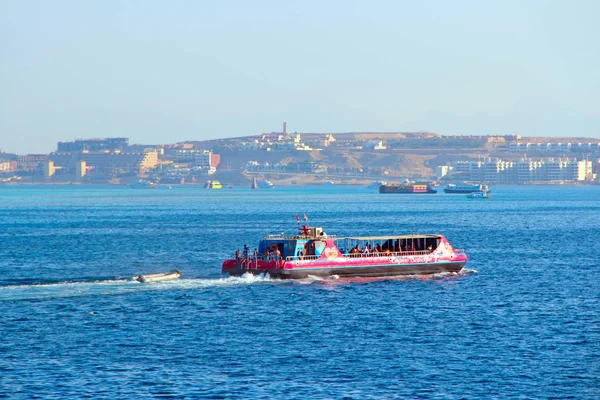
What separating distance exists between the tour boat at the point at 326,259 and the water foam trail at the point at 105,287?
1.20 metres

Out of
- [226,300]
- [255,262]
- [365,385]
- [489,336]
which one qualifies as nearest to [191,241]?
[255,262]

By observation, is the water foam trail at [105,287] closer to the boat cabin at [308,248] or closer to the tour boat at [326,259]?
the tour boat at [326,259]

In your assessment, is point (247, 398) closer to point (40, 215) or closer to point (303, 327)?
point (303, 327)

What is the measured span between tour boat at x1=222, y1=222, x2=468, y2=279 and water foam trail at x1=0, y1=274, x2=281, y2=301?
47.4 inches

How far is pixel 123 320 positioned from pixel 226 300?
7904 mm

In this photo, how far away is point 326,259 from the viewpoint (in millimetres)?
65125

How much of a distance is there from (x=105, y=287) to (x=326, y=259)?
13.1 m

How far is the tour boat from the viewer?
2542 inches

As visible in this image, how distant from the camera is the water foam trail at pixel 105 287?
190 feet

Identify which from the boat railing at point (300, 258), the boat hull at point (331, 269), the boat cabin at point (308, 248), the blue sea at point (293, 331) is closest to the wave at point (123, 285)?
the blue sea at point (293, 331)

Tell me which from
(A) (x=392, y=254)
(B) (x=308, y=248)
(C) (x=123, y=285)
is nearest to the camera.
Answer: (C) (x=123, y=285)

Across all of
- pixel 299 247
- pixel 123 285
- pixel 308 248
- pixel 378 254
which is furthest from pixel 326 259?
pixel 123 285

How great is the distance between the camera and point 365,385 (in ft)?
124

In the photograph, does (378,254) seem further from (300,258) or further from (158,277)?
(158,277)
